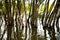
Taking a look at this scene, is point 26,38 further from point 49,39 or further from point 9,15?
point 9,15

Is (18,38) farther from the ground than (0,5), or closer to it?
closer to it

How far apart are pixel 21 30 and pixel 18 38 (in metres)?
0.10

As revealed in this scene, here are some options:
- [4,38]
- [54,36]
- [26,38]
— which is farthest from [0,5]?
[54,36]

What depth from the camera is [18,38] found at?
147 cm

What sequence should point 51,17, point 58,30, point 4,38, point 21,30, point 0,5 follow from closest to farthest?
1. point 51,17
2. point 21,30
3. point 4,38
4. point 58,30
5. point 0,5

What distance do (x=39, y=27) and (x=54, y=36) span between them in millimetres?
275

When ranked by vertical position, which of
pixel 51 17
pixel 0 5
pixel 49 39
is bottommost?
pixel 49 39

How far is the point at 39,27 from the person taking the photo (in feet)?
6.04

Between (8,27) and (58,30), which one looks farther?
(58,30)

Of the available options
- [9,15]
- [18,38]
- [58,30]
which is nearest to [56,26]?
[58,30]

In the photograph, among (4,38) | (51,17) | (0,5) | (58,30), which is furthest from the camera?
(0,5)

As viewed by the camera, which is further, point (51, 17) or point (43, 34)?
point (43, 34)

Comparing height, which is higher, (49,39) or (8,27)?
(8,27)

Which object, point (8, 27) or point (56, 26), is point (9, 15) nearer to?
point (8, 27)
